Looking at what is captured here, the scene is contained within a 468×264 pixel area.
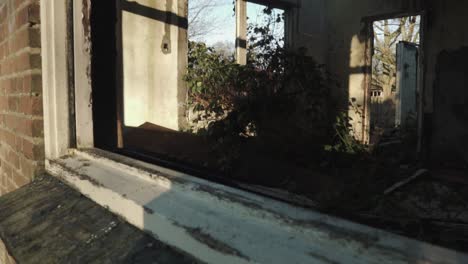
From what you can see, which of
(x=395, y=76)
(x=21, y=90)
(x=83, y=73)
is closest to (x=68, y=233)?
(x=83, y=73)

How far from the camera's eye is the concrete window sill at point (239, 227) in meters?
0.65

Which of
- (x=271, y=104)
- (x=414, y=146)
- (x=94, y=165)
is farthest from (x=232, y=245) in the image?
(x=414, y=146)

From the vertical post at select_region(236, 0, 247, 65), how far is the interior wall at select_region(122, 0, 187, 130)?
874 millimetres

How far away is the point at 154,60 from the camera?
6.07 metres

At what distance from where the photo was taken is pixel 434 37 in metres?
6.03

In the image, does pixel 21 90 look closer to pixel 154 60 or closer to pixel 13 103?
pixel 13 103

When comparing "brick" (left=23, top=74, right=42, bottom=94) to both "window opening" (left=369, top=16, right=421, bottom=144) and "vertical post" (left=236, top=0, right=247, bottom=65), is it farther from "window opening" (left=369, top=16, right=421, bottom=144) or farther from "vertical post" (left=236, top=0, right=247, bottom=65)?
"window opening" (left=369, top=16, right=421, bottom=144)

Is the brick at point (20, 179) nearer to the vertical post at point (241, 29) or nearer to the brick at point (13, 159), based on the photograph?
the brick at point (13, 159)

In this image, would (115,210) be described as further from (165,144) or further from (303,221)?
(165,144)

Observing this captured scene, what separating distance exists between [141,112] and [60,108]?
431cm

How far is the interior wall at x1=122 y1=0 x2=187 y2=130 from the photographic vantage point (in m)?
5.79

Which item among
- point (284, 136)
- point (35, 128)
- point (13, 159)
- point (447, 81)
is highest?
point (447, 81)

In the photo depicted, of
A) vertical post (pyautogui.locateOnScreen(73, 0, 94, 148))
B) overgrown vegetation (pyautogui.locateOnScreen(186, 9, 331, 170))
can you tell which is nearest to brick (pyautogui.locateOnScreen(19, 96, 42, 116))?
vertical post (pyautogui.locateOnScreen(73, 0, 94, 148))

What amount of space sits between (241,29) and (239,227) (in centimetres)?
593
